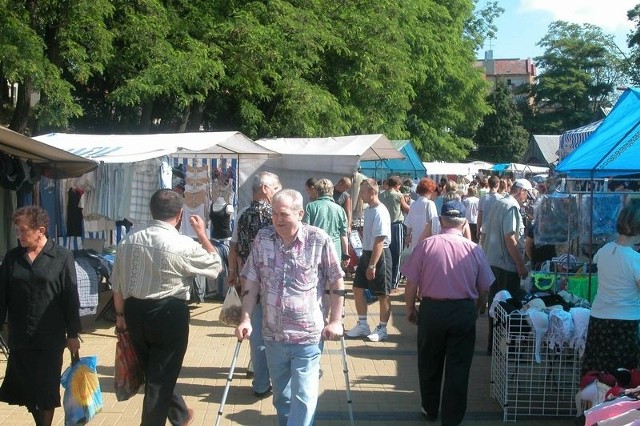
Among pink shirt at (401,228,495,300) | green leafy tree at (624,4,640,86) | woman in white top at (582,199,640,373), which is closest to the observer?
woman in white top at (582,199,640,373)

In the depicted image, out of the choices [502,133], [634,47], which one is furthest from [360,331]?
[502,133]

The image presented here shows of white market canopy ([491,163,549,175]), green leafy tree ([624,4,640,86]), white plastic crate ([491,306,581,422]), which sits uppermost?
green leafy tree ([624,4,640,86])

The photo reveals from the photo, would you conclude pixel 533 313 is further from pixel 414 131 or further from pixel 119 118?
pixel 414 131

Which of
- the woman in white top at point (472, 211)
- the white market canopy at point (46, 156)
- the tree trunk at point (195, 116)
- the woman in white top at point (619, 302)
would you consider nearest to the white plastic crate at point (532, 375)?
the woman in white top at point (619, 302)

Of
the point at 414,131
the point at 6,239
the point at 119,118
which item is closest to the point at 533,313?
the point at 6,239

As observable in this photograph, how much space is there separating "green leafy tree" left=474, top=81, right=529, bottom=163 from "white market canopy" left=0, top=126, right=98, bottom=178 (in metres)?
57.7

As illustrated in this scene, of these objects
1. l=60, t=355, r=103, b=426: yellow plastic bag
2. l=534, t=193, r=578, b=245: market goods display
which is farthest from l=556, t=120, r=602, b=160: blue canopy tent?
l=60, t=355, r=103, b=426: yellow plastic bag

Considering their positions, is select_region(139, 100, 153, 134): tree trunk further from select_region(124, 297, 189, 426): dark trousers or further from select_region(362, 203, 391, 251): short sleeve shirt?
select_region(124, 297, 189, 426): dark trousers

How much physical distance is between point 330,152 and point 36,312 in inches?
391

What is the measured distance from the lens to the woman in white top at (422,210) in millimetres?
10508

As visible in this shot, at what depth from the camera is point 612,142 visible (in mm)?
6797

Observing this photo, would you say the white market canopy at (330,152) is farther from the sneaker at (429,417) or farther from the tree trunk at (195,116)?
the sneaker at (429,417)

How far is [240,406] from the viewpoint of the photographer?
21.3 feet

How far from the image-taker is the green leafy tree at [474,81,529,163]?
64500 millimetres
